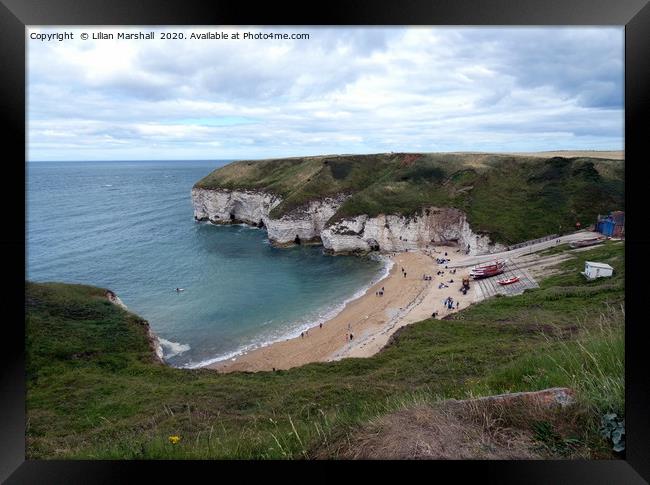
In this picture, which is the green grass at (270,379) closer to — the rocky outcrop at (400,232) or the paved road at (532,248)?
the paved road at (532,248)

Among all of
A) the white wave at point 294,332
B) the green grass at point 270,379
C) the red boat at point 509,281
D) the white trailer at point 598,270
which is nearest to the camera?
the green grass at point 270,379

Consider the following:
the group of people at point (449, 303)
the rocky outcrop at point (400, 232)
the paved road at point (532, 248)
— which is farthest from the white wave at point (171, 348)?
the rocky outcrop at point (400, 232)

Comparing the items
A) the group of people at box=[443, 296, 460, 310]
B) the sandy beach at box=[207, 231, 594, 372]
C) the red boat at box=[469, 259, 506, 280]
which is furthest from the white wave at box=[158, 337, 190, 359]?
the red boat at box=[469, 259, 506, 280]

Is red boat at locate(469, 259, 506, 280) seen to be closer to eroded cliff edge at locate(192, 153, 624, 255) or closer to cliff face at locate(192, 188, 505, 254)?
cliff face at locate(192, 188, 505, 254)

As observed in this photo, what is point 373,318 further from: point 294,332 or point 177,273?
point 177,273

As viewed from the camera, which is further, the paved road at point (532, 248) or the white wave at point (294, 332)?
the paved road at point (532, 248)

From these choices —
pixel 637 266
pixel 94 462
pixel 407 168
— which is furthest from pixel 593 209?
pixel 94 462
